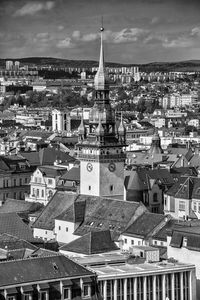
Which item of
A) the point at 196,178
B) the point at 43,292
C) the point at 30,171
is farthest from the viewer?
the point at 30,171

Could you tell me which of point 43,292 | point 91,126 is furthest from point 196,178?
point 43,292

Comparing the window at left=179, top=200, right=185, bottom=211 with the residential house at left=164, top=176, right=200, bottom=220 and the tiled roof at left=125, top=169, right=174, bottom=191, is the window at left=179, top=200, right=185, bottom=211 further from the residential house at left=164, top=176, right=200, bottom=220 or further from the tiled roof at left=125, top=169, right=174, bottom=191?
the tiled roof at left=125, top=169, right=174, bottom=191

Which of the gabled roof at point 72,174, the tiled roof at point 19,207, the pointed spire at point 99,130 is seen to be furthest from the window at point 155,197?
the pointed spire at point 99,130

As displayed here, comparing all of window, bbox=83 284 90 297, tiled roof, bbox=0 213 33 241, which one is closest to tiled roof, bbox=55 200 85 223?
tiled roof, bbox=0 213 33 241

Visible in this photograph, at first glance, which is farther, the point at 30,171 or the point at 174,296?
the point at 30,171

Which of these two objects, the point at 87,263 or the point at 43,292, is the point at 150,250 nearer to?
the point at 87,263

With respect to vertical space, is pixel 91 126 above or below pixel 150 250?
above

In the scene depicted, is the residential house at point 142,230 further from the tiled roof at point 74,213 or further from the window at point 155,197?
the window at point 155,197
